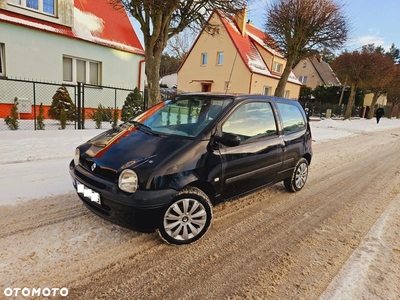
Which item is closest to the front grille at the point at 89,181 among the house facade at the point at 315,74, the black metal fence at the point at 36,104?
the black metal fence at the point at 36,104

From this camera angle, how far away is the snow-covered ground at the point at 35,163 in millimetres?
3893

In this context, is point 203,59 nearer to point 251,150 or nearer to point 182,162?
point 251,150

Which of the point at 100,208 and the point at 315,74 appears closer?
the point at 100,208

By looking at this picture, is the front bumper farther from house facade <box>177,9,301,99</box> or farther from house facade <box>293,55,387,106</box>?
house facade <box>293,55,387,106</box>

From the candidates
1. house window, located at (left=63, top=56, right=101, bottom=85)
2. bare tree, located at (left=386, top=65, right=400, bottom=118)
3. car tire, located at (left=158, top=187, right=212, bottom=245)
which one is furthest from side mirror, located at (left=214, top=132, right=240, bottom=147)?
bare tree, located at (left=386, top=65, right=400, bottom=118)

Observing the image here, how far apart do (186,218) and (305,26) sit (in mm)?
15723

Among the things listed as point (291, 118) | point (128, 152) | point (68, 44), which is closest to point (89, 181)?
point (128, 152)

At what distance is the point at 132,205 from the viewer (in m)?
2.50

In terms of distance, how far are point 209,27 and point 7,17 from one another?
769 cm

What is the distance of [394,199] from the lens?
463 cm

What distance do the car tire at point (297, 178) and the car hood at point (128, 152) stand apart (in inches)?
96.6

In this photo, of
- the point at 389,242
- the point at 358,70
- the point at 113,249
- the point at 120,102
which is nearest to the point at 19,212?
the point at 113,249

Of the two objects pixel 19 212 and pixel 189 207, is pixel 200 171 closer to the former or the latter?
pixel 189 207

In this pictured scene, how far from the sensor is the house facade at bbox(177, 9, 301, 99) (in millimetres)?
22359
